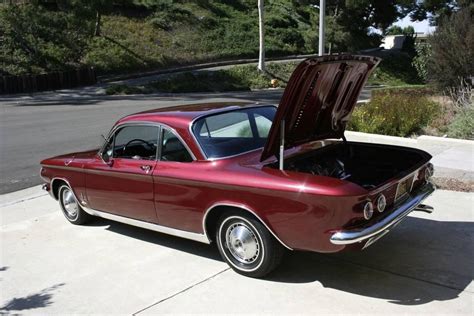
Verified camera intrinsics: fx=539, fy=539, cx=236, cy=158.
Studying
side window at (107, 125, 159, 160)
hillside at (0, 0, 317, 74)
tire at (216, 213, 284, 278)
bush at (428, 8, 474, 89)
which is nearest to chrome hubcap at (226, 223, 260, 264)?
tire at (216, 213, 284, 278)

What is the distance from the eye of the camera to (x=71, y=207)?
6262 millimetres

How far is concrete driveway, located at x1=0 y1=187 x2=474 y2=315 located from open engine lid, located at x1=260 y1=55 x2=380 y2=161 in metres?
1.13

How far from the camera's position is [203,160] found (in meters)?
4.68

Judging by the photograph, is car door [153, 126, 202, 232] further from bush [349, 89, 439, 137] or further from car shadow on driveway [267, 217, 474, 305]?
bush [349, 89, 439, 137]

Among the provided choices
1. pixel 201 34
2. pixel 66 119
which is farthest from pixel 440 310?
pixel 201 34

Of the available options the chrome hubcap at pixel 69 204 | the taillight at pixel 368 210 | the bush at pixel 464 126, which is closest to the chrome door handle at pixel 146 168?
the chrome hubcap at pixel 69 204

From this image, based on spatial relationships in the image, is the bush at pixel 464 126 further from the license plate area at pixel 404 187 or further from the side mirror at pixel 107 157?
the side mirror at pixel 107 157

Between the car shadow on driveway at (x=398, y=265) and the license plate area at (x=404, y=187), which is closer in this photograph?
the car shadow on driveway at (x=398, y=265)

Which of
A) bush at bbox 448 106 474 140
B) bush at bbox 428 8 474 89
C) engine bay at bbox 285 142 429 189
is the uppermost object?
bush at bbox 428 8 474 89

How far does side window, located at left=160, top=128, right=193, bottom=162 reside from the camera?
4875mm

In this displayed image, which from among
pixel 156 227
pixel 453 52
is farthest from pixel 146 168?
pixel 453 52

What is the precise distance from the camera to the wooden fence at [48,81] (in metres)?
27.8

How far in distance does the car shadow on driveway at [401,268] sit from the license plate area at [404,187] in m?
0.61

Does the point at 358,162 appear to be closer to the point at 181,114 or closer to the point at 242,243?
the point at 242,243
